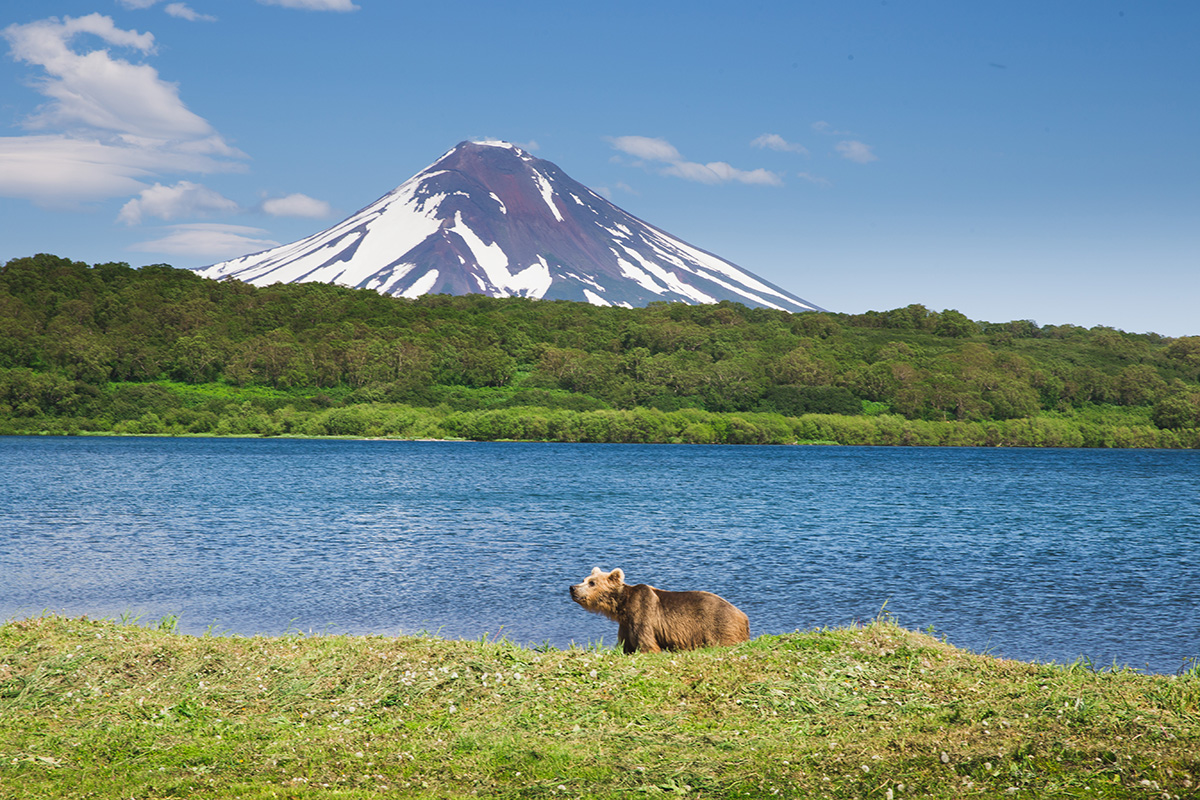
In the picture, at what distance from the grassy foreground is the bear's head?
1.20 metres

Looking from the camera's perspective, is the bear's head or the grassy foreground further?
the bear's head

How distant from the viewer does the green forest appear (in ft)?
414

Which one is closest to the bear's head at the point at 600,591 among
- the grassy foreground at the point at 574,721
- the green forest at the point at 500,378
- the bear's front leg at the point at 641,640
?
the bear's front leg at the point at 641,640

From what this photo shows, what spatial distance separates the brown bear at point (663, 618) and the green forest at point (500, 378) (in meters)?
116

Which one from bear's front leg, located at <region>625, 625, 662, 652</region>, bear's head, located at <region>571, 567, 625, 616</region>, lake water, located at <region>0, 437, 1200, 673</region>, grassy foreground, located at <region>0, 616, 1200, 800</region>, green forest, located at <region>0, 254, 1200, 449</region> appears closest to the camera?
grassy foreground, located at <region>0, 616, 1200, 800</region>

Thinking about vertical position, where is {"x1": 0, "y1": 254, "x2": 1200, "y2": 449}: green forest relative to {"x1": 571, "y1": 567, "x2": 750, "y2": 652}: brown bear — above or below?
above

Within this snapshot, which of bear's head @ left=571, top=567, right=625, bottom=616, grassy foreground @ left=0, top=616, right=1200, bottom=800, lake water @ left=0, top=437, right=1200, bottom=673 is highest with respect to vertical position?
bear's head @ left=571, top=567, right=625, bottom=616

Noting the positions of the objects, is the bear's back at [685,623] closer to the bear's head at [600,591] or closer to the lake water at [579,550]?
the bear's head at [600,591]

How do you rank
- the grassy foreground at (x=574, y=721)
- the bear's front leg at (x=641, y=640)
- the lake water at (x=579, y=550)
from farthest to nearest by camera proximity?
the lake water at (x=579, y=550)
the bear's front leg at (x=641, y=640)
the grassy foreground at (x=574, y=721)

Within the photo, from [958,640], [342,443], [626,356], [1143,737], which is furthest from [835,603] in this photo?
[626,356]

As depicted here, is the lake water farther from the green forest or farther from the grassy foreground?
the green forest

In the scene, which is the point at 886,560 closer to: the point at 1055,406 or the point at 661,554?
the point at 661,554

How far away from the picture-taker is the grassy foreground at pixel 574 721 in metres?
7.13

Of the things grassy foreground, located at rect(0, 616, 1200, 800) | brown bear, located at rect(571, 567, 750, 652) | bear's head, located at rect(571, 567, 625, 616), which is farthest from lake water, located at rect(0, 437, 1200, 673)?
grassy foreground, located at rect(0, 616, 1200, 800)
